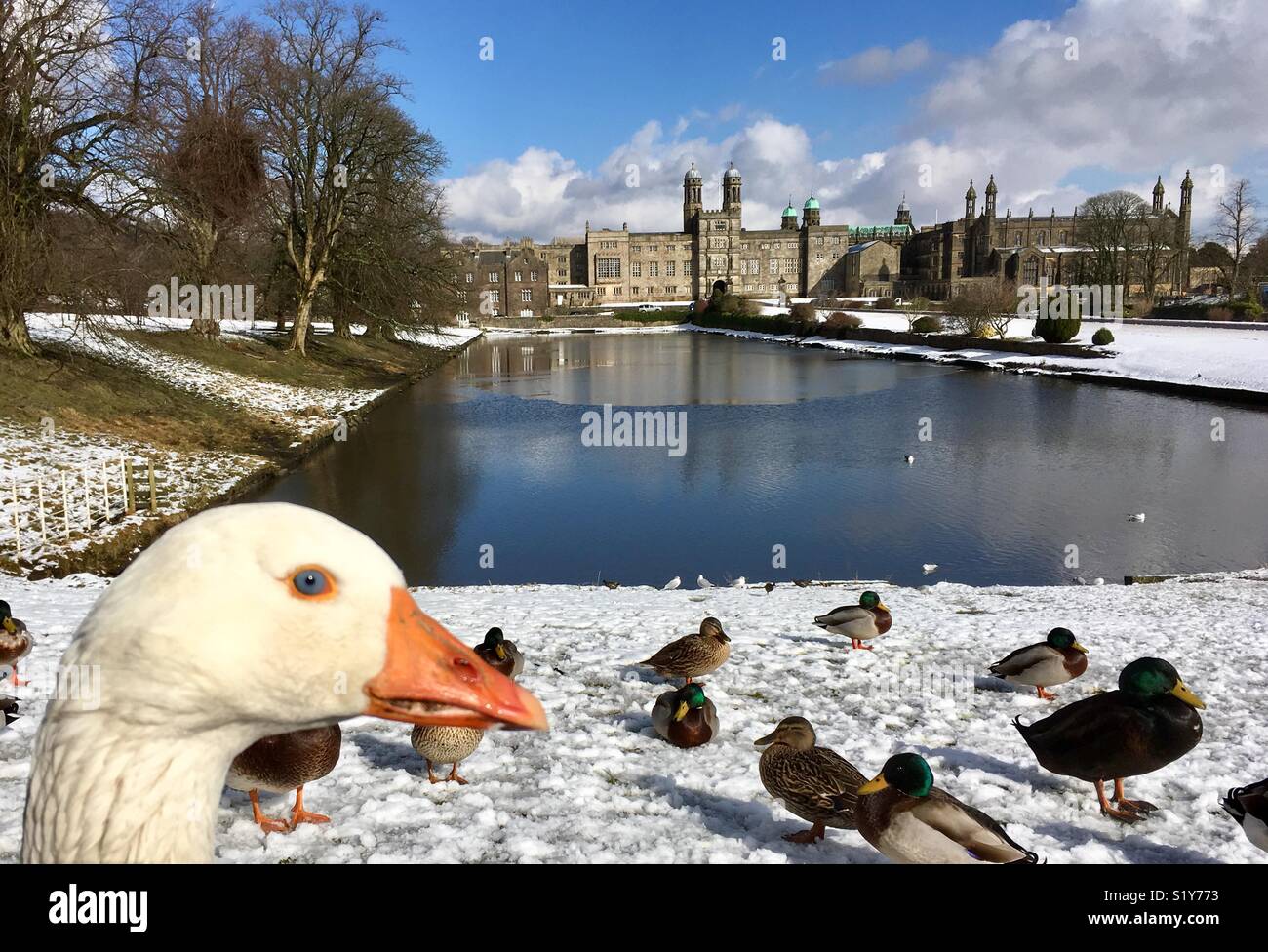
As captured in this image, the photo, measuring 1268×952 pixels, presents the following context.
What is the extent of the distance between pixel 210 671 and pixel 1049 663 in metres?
6.77

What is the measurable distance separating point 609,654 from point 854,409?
79.7 ft

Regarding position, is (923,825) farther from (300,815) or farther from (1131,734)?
(300,815)

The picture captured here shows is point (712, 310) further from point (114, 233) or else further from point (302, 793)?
point (302, 793)

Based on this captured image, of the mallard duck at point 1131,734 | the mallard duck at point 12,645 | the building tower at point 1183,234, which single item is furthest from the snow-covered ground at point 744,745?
the building tower at point 1183,234

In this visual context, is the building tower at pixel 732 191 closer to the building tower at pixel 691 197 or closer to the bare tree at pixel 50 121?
the building tower at pixel 691 197

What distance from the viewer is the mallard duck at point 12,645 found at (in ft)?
20.9

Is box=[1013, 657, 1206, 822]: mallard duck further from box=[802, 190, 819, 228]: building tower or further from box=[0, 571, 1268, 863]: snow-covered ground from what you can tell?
box=[802, 190, 819, 228]: building tower

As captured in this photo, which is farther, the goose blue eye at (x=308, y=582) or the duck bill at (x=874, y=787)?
the duck bill at (x=874, y=787)

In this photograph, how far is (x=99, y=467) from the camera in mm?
15656

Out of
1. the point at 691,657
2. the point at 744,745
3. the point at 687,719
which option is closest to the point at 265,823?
the point at 687,719

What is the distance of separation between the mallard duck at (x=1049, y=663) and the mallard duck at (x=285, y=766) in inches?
223

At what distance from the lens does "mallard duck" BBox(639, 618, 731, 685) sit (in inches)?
269

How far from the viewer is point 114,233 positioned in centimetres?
1955

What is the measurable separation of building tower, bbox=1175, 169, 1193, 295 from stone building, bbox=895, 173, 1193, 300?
109 mm
